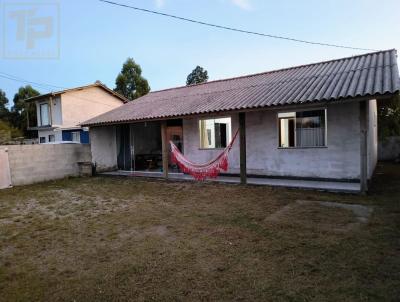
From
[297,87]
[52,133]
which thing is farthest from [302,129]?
[52,133]

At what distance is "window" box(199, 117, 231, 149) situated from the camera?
10.2 meters

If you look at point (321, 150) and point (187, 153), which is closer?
point (321, 150)

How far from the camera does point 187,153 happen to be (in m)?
11.1

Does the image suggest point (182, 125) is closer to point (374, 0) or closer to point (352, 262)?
point (374, 0)

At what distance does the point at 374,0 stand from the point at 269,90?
4.83m

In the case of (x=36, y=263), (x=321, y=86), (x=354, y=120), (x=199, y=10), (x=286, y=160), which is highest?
(x=199, y=10)

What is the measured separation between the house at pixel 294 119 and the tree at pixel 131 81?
15907 millimetres

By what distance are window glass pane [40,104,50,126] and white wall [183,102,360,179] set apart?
16.6 metres

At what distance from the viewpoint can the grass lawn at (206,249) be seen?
2.85 metres

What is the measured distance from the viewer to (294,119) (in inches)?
339

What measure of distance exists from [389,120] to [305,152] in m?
8.42

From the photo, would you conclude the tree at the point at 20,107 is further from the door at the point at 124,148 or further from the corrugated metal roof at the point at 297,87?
the corrugated metal roof at the point at 297,87

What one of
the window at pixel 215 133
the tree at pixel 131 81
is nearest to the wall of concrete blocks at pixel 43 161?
the window at pixel 215 133

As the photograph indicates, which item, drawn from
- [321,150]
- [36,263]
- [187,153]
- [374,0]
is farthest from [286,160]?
[36,263]
